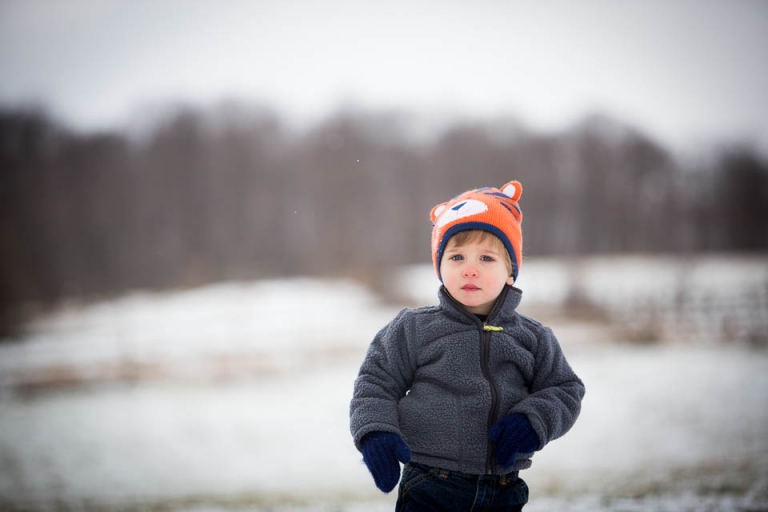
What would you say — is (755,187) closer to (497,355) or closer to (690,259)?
(690,259)

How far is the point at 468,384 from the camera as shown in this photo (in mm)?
1505

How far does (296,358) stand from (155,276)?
1457 centimetres

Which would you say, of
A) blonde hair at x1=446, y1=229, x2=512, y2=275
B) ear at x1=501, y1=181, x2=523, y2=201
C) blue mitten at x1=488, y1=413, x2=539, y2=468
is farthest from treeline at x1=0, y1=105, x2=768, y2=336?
blue mitten at x1=488, y1=413, x2=539, y2=468

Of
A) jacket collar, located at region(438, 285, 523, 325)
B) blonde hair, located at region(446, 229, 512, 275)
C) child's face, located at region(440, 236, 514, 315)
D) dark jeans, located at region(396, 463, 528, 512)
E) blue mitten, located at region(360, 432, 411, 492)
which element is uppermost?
blonde hair, located at region(446, 229, 512, 275)

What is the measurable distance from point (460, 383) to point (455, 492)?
298 millimetres

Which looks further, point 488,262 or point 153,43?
point 153,43

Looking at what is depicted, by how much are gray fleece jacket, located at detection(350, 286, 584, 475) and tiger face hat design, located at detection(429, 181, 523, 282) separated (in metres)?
0.13

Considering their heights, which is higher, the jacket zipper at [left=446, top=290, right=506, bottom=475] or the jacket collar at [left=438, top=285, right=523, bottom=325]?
the jacket collar at [left=438, top=285, right=523, bottom=325]

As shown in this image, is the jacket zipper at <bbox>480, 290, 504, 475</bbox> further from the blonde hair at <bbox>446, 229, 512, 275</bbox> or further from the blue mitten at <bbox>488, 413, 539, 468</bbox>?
the blonde hair at <bbox>446, 229, 512, 275</bbox>

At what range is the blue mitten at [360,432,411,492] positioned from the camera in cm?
137

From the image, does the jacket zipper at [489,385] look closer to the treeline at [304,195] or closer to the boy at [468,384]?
the boy at [468,384]

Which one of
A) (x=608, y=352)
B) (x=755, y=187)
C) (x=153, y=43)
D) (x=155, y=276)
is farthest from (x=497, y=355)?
(x=153, y=43)

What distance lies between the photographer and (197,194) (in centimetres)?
2775

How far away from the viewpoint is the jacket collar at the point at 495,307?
5.21 ft
